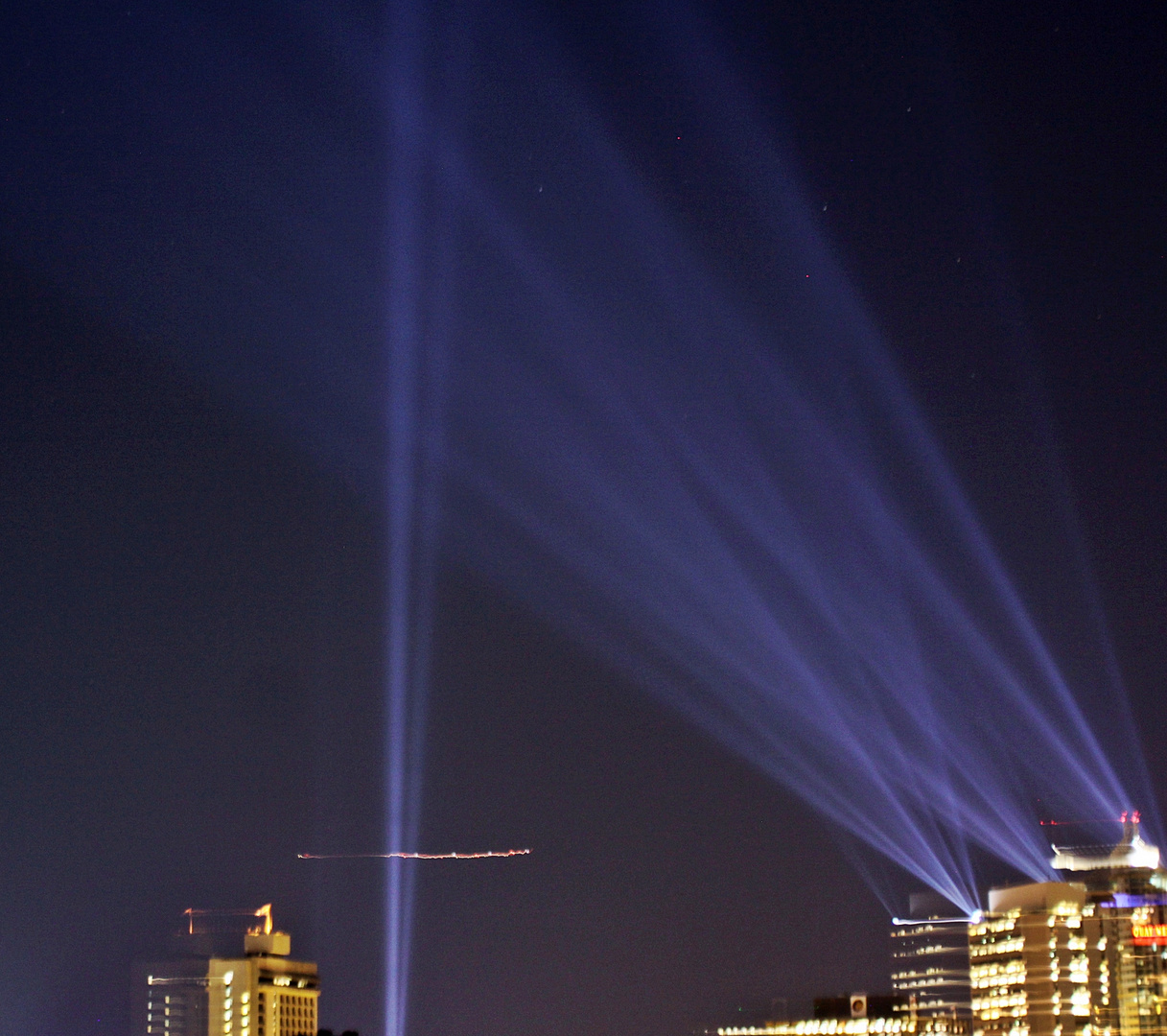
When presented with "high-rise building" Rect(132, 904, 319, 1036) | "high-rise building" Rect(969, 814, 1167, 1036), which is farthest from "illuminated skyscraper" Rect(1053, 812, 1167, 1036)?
"high-rise building" Rect(132, 904, 319, 1036)

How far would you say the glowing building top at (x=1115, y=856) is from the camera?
3516 inches

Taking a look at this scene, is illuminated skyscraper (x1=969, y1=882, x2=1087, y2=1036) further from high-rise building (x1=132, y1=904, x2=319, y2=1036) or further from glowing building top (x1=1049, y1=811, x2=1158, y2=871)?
high-rise building (x1=132, y1=904, x2=319, y2=1036)

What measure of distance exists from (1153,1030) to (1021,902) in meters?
7.85

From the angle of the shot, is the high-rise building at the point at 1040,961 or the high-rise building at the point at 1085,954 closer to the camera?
the high-rise building at the point at 1085,954

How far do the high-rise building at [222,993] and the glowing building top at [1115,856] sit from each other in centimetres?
3484

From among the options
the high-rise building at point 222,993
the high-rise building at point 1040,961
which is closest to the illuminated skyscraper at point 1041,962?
the high-rise building at point 1040,961

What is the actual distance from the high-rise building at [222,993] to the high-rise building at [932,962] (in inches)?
1627

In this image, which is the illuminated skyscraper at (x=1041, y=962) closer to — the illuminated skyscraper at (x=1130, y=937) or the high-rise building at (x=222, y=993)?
the illuminated skyscraper at (x=1130, y=937)

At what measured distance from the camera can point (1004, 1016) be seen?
89312 mm

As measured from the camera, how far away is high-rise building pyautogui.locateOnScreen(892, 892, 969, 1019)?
118 meters

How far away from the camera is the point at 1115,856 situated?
90.6m

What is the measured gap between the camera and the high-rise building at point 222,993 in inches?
3482

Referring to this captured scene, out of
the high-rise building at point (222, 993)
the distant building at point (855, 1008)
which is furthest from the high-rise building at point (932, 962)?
the high-rise building at point (222, 993)

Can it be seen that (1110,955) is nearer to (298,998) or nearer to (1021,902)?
(1021,902)
